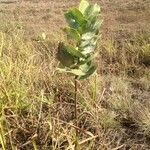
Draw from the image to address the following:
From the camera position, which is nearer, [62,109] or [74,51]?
[74,51]

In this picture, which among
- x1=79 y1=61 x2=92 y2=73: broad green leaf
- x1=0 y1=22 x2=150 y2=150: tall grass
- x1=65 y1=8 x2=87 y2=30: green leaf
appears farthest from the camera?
x1=0 y1=22 x2=150 y2=150: tall grass

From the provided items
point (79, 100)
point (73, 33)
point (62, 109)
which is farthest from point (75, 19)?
point (79, 100)

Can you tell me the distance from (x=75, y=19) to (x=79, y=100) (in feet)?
4.27

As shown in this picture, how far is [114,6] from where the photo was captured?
25.8 feet

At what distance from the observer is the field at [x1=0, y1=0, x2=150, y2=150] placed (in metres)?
2.88

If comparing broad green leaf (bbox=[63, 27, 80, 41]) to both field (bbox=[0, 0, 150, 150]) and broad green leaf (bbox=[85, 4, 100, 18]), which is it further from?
field (bbox=[0, 0, 150, 150])

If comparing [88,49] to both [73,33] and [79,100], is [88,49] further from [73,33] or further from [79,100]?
[79,100]

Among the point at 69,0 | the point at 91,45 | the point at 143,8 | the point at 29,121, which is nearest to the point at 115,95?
the point at 29,121

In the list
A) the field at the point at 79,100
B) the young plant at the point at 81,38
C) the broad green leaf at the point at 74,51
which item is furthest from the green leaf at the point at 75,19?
the field at the point at 79,100

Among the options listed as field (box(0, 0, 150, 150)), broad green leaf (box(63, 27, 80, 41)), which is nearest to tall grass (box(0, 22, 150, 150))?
field (box(0, 0, 150, 150))

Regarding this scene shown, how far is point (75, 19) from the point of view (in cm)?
226

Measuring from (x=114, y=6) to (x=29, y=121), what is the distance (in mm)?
5135

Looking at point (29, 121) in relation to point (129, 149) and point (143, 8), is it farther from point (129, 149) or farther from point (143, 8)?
point (143, 8)

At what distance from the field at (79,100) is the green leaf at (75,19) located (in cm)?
53
